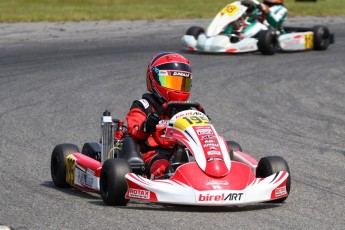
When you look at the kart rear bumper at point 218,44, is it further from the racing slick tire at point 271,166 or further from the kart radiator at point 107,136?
the racing slick tire at point 271,166

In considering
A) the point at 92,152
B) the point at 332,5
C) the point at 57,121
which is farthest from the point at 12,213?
the point at 332,5

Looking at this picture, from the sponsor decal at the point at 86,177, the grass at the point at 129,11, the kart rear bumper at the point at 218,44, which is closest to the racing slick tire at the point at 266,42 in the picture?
the kart rear bumper at the point at 218,44

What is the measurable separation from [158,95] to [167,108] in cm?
22

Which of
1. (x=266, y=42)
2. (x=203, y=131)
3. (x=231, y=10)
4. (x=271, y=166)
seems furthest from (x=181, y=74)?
(x=231, y=10)

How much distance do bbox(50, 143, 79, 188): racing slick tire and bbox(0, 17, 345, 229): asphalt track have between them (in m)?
0.11

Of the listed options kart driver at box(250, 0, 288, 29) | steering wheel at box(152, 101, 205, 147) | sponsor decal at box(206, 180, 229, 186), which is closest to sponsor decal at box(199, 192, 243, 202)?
sponsor decal at box(206, 180, 229, 186)

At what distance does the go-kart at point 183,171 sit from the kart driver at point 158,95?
0.08m

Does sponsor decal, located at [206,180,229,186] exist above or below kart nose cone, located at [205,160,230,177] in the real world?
below

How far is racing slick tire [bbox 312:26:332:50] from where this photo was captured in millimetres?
16406

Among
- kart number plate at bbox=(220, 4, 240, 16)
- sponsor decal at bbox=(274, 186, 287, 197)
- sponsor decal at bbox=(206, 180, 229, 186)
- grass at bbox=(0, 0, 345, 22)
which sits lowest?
grass at bbox=(0, 0, 345, 22)

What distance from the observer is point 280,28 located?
1652 centimetres

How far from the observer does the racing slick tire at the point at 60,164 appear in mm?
6910

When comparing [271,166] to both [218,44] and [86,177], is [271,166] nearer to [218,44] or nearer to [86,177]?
[86,177]

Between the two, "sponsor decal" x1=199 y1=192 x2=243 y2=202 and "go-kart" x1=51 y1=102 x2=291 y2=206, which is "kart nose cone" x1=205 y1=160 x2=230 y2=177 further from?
"sponsor decal" x1=199 y1=192 x2=243 y2=202
